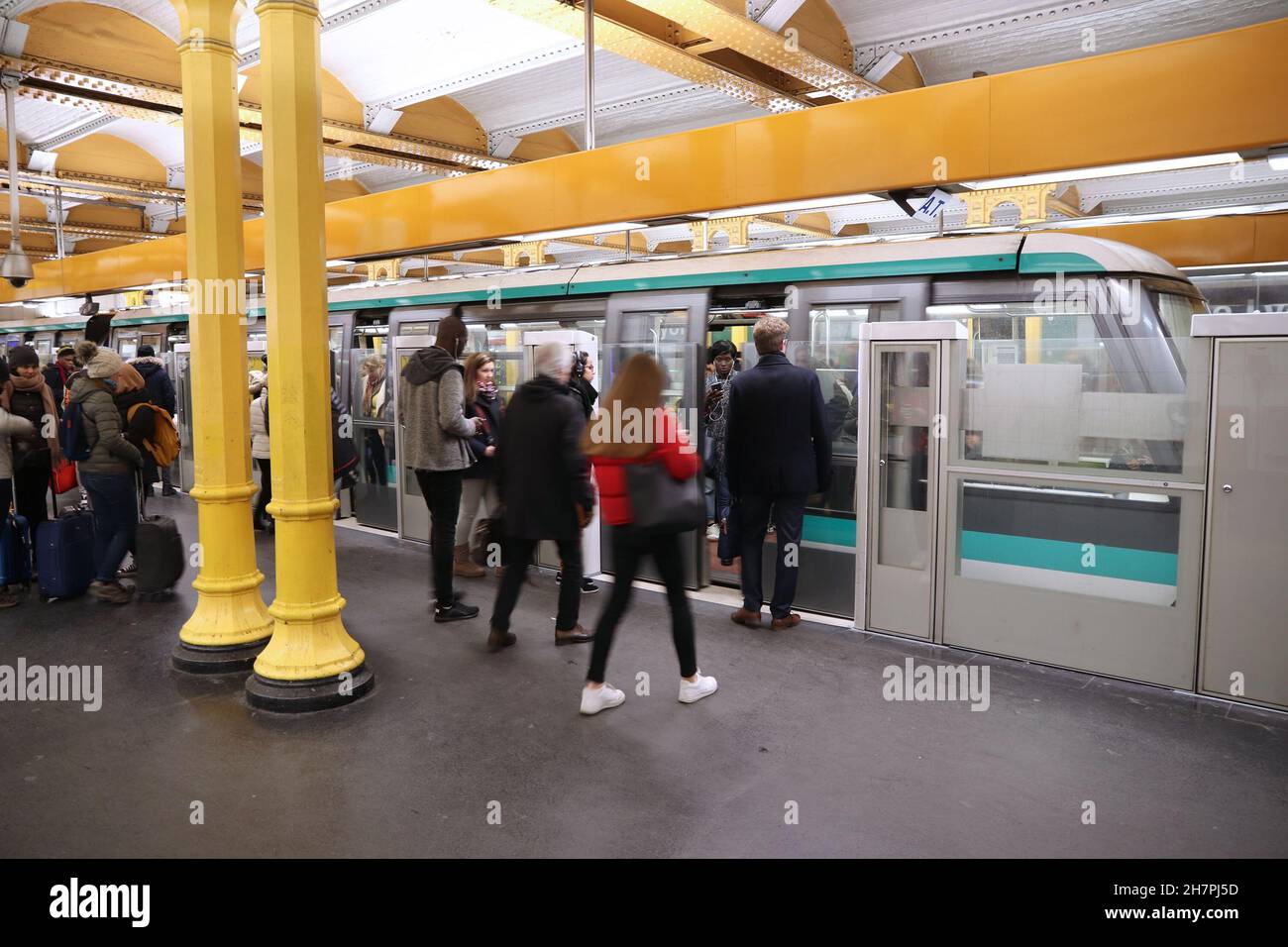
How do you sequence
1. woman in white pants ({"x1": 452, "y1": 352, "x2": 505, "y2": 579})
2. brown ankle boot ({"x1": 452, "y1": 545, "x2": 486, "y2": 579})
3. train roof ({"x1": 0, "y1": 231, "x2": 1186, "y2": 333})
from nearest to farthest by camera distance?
1. train roof ({"x1": 0, "y1": 231, "x2": 1186, "y2": 333})
2. woman in white pants ({"x1": 452, "y1": 352, "x2": 505, "y2": 579})
3. brown ankle boot ({"x1": 452, "y1": 545, "x2": 486, "y2": 579})

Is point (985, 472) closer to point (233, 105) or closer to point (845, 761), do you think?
point (845, 761)

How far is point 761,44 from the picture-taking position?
5.65 metres

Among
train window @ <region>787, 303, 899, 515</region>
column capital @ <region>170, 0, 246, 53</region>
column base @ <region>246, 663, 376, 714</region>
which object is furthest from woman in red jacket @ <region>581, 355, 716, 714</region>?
column capital @ <region>170, 0, 246, 53</region>

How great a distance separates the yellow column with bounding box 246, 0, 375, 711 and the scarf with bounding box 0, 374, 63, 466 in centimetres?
282

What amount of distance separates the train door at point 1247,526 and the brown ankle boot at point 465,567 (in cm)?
461

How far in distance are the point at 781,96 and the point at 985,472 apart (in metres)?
3.58

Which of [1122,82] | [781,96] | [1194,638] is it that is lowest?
[1194,638]

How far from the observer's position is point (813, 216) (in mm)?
12367

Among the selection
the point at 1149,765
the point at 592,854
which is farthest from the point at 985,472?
the point at 592,854

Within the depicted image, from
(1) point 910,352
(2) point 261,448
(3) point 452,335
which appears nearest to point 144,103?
(2) point 261,448

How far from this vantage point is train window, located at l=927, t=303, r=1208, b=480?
169 inches

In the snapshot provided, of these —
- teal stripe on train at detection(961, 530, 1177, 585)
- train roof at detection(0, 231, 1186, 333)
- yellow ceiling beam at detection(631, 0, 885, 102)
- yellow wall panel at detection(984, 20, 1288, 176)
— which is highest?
yellow ceiling beam at detection(631, 0, 885, 102)

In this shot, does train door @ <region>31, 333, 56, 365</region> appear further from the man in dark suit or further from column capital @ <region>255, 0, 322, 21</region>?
the man in dark suit
